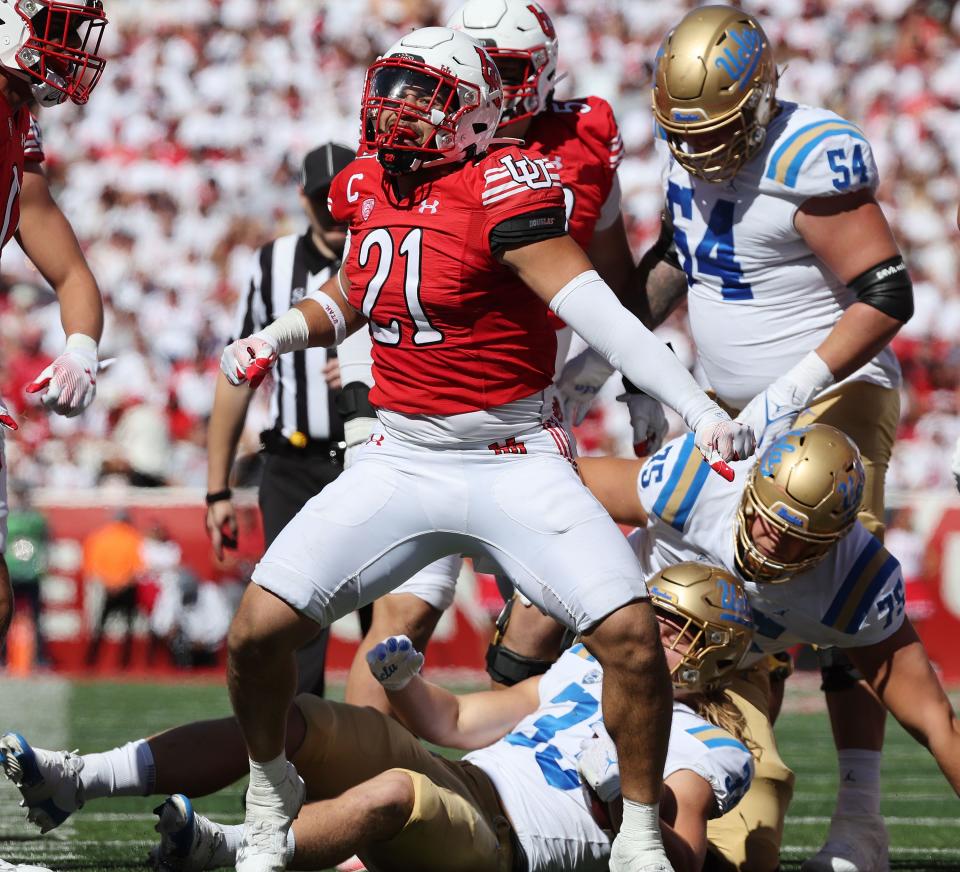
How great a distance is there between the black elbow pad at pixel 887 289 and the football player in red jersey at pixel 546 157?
2.19 ft

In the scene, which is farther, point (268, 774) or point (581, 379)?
point (581, 379)

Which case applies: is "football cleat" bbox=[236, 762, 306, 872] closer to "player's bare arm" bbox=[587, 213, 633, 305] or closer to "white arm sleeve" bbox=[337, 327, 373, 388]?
"white arm sleeve" bbox=[337, 327, 373, 388]

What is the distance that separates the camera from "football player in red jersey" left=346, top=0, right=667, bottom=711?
4.25 meters


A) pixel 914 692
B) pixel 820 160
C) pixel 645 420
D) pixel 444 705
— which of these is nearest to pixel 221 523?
pixel 645 420

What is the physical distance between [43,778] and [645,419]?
2.00 meters

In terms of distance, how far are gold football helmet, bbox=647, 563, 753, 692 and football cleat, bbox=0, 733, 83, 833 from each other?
51.2 inches

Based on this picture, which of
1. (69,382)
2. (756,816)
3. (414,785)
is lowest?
(756,816)

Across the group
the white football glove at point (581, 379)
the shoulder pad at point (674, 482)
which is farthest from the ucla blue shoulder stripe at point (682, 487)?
the white football glove at point (581, 379)

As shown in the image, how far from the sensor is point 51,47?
11.3 feet

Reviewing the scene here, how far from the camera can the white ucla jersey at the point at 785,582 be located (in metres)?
3.68

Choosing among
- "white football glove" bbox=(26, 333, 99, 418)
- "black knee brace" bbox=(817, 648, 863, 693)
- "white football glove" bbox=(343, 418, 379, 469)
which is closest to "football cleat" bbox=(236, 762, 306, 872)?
"white football glove" bbox=(26, 333, 99, 418)

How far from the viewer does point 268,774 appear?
309 centimetres

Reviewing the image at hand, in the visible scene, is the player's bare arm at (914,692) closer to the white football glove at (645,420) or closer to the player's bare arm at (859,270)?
the player's bare arm at (859,270)

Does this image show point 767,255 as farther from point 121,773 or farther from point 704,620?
point 121,773
